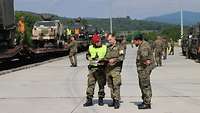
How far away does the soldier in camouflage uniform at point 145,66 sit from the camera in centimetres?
1377

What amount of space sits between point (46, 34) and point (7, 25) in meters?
14.8

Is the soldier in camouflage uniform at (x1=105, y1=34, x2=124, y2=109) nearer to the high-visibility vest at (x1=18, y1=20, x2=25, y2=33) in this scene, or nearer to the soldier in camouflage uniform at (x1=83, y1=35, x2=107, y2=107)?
the soldier in camouflage uniform at (x1=83, y1=35, x2=107, y2=107)

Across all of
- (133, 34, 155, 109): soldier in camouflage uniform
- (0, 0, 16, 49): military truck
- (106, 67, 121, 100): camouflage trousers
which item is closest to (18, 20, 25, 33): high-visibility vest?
(0, 0, 16, 49): military truck

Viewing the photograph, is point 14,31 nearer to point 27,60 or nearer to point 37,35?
point 27,60

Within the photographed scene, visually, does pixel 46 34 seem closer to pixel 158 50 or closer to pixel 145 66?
pixel 158 50

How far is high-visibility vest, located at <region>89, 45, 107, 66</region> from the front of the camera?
14.1 metres

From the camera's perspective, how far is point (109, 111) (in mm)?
13391

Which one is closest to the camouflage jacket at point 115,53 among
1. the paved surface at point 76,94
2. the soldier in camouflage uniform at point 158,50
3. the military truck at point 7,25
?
the paved surface at point 76,94

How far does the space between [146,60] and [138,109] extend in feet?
3.61

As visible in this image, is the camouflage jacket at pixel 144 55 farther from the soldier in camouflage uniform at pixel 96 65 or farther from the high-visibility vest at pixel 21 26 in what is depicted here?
the high-visibility vest at pixel 21 26

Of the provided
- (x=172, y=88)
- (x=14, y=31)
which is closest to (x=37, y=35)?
(x=14, y=31)

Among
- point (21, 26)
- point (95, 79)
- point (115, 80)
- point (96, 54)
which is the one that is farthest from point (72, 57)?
point (115, 80)

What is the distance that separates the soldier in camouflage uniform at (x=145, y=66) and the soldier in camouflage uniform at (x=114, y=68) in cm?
47

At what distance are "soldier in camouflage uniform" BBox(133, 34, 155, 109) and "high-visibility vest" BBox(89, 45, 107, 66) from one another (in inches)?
31.8
